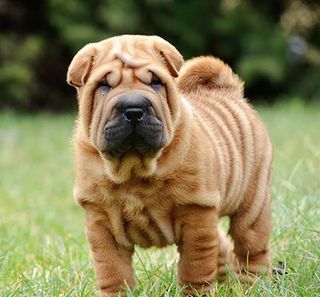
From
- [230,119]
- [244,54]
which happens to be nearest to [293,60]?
[244,54]

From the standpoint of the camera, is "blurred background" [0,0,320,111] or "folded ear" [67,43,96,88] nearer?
"folded ear" [67,43,96,88]

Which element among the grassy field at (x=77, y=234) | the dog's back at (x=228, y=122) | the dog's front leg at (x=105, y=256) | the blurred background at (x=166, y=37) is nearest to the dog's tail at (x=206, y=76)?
the dog's back at (x=228, y=122)

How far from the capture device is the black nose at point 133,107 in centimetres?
333

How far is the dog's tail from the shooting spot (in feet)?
14.4

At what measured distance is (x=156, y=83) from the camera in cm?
350

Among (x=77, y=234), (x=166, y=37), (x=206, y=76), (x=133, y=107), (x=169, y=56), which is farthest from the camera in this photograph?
(x=166, y=37)

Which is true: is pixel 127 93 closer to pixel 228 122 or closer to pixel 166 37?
pixel 228 122

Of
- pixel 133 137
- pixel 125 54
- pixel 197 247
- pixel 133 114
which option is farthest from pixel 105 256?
pixel 125 54

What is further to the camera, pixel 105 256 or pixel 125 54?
pixel 105 256

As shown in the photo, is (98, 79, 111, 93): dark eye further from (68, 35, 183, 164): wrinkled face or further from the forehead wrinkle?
the forehead wrinkle

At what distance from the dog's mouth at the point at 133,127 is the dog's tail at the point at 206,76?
3.27 feet

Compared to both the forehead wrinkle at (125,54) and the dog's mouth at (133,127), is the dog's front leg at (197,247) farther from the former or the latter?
the forehead wrinkle at (125,54)

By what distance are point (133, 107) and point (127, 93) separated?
71 millimetres

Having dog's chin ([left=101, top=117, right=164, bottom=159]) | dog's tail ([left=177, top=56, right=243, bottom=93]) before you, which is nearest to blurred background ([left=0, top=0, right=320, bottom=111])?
dog's tail ([left=177, top=56, right=243, bottom=93])
